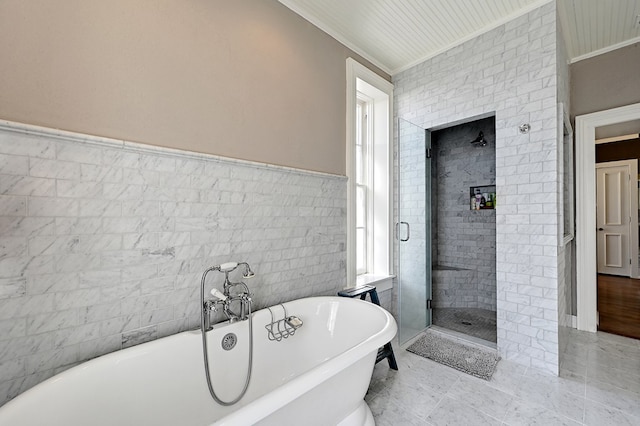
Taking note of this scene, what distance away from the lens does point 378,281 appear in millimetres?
2797

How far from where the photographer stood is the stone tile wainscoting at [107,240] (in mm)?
1166

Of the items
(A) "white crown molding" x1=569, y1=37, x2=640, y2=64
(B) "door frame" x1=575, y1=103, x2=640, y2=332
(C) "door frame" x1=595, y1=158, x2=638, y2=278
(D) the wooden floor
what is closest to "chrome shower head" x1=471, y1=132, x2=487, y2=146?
(B) "door frame" x1=575, y1=103, x2=640, y2=332

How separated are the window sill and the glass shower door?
14cm

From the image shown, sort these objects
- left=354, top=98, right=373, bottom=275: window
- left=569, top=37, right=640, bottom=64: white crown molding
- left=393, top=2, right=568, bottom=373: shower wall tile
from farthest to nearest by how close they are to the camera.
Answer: left=354, top=98, right=373, bottom=275: window, left=569, top=37, right=640, bottom=64: white crown molding, left=393, top=2, right=568, bottom=373: shower wall tile

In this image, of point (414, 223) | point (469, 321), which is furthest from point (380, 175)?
point (469, 321)

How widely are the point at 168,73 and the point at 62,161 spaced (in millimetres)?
713

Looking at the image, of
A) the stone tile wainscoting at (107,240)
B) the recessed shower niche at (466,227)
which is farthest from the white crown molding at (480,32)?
the stone tile wainscoting at (107,240)

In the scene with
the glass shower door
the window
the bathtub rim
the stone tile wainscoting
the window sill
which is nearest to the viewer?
the bathtub rim

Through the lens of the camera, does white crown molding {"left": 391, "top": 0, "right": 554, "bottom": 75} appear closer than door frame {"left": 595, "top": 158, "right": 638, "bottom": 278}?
Yes

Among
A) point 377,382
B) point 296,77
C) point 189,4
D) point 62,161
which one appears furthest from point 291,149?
point 377,382

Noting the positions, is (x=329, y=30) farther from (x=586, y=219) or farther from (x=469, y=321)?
(x=469, y=321)

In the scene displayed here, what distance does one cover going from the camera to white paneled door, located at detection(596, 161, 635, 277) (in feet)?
17.4

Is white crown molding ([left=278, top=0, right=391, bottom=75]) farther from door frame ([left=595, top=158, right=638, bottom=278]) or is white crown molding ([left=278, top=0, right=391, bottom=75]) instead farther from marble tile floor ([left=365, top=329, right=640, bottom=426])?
door frame ([left=595, top=158, right=638, bottom=278])

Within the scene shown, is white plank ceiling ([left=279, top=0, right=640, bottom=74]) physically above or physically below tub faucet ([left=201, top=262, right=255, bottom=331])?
above
